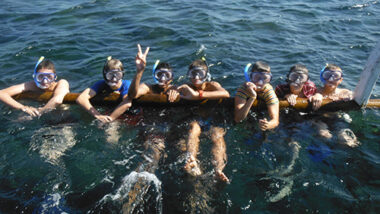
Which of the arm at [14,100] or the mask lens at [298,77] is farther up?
the mask lens at [298,77]

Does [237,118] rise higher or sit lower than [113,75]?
lower

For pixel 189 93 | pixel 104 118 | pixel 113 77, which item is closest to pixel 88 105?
pixel 104 118

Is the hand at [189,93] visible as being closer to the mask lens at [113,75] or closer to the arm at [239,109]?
the arm at [239,109]

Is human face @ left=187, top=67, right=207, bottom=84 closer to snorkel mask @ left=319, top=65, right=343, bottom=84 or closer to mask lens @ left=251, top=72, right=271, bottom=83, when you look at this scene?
mask lens @ left=251, top=72, right=271, bottom=83

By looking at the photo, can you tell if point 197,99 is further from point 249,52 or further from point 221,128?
point 249,52

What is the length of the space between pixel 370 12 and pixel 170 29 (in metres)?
7.91

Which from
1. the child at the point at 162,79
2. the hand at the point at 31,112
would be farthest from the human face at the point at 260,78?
the hand at the point at 31,112

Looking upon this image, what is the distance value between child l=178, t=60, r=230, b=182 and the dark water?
137mm

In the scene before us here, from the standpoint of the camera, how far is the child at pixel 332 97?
5.23 metres

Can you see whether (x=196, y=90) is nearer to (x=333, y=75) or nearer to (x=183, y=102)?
(x=183, y=102)

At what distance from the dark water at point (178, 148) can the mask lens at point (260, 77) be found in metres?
0.86

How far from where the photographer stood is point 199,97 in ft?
18.0

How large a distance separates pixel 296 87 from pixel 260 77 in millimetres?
945

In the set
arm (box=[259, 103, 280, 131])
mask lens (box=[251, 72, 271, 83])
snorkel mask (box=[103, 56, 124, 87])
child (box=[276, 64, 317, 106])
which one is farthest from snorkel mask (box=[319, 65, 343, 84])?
snorkel mask (box=[103, 56, 124, 87])
